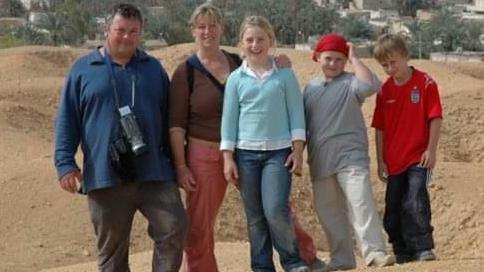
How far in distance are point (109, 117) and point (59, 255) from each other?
4.45 m

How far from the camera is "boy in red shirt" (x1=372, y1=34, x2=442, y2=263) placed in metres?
7.33

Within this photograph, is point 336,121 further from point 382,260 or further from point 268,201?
point 382,260

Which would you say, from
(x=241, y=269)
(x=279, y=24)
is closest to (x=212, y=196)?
(x=241, y=269)

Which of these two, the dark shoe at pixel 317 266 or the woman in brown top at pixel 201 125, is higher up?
the woman in brown top at pixel 201 125

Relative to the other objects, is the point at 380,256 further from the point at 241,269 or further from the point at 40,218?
the point at 40,218

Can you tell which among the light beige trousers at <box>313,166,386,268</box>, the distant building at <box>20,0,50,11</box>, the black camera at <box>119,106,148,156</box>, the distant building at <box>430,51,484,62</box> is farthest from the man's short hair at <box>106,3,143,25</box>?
the distant building at <box>20,0,50,11</box>

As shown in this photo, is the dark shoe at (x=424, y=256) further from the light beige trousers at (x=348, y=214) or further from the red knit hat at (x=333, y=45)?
the red knit hat at (x=333, y=45)

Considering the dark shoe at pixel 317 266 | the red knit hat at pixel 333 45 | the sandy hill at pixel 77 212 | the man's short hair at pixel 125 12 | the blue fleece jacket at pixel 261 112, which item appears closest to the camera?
the man's short hair at pixel 125 12

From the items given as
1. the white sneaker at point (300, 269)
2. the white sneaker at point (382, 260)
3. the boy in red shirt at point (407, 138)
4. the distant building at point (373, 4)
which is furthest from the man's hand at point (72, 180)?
the distant building at point (373, 4)

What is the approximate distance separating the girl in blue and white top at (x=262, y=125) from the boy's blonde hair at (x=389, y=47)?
0.87 metres

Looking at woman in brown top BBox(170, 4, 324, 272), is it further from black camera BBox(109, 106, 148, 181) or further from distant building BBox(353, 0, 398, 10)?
distant building BBox(353, 0, 398, 10)

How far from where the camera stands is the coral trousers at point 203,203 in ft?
22.3

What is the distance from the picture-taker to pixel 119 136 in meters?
6.29

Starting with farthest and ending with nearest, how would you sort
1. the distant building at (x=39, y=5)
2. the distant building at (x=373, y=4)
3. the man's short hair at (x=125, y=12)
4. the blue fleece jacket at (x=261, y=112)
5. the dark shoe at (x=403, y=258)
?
the distant building at (x=373, y=4) < the distant building at (x=39, y=5) < the dark shoe at (x=403, y=258) < the blue fleece jacket at (x=261, y=112) < the man's short hair at (x=125, y=12)
